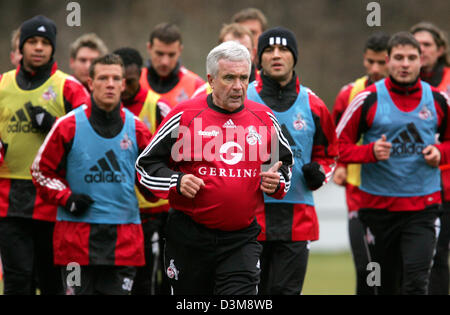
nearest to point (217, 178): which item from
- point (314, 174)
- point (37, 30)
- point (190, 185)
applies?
point (190, 185)

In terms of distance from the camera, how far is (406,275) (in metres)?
7.26

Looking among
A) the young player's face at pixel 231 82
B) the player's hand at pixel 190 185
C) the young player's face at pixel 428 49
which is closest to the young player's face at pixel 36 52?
the young player's face at pixel 231 82

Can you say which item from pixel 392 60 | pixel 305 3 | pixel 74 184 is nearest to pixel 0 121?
pixel 74 184

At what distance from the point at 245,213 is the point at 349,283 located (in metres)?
5.96

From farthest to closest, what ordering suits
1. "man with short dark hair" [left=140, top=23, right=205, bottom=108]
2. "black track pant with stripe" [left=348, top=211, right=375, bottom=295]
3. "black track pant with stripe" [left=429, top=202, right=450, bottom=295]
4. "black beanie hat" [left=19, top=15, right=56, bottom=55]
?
"man with short dark hair" [left=140, top=23, right=205, bottom=108] < "black track pant with stripe" [left=429, top=202, right=450, bottom=295] < "black track pant with stripe" [left=348, top=211, right=375, bottom=295] < "black beanie hat" [left=19, top=15, right=56, bottom=55]

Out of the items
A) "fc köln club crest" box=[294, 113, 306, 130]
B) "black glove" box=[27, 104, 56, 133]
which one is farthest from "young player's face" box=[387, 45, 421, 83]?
"black glove" box=[27, 104, 56, 133]

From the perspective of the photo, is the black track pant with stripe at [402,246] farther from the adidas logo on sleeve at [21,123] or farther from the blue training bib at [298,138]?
the adidas logo on sleeve at [21,123]

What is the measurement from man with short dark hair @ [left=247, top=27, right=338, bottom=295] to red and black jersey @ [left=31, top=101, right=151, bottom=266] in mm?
1053

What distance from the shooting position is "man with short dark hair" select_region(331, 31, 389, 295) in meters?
8.15

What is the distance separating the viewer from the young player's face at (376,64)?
342 inches

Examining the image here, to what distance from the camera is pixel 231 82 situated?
18.1 ft

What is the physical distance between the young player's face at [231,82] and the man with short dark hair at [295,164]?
3.95ft

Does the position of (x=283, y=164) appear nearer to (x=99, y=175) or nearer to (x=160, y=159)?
(x=160, y=159)

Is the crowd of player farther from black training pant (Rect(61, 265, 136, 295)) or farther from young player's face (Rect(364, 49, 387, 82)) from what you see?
young player's face (Rect(364, 49, 387, 82))
